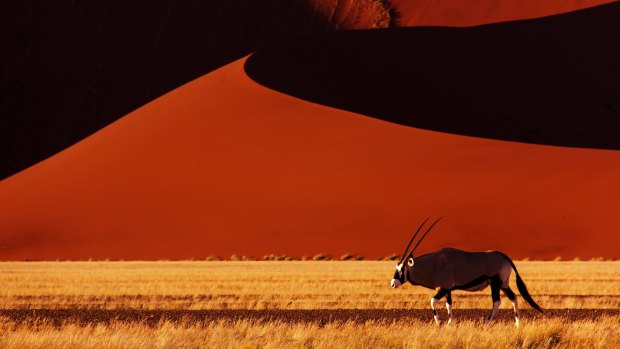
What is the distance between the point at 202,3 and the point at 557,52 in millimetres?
45297

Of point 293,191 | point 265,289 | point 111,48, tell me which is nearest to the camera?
point 265,289

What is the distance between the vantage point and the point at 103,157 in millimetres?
58250

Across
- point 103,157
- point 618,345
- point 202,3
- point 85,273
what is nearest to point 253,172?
point 103,157

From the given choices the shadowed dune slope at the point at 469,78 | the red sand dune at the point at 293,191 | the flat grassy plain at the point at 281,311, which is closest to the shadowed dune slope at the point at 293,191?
the red sand dune at the point at 293,191

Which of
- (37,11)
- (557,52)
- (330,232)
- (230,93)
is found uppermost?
(37,11)

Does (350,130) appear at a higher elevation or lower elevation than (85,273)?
higher

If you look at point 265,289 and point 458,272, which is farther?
point 265,289

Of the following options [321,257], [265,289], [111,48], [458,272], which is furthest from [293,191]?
[111,48]

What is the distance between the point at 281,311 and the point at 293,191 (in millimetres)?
31834

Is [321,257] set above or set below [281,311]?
above

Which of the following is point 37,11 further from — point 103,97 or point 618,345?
point 618,345

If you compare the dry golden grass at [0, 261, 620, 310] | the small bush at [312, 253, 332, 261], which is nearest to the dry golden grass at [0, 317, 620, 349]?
the dry golden grass at [0, 261, 620, 310]

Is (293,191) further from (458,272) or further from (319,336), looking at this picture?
(319,336)

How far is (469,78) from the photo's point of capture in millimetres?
65812
